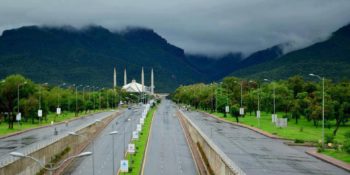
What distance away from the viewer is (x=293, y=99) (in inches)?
4680

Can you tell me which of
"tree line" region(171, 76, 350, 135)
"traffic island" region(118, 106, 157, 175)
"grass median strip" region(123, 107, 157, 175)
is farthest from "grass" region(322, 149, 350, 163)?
"grass median strip" region(123, 107, 157, 175)

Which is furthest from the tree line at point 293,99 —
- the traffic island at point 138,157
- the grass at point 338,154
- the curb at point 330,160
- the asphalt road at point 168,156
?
the traffic island at point 138,157

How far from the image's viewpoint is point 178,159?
194ft

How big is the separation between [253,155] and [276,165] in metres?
7.70

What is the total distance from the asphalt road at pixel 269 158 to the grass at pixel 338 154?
2.32 meters

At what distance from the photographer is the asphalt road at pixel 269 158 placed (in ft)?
160

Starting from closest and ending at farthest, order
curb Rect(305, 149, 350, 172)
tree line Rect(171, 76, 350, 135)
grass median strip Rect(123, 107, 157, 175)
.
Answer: grass median strip Rect(123, 107, 157, 175) < curb Rect(305, 149, 350, 172) < tree line Rect(171, 76, 350, 135)

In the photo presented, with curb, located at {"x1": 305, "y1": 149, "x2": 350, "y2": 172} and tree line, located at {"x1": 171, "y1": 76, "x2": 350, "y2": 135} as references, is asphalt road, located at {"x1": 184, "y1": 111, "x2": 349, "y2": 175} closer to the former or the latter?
curb, located at {"x1": 305, "y1": 149, "x2": 350, "y2": 172}

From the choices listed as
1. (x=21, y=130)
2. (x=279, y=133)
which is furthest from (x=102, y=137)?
(x=279, y=133)

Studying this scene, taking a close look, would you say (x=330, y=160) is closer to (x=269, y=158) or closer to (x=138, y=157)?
(x=269, y=158)

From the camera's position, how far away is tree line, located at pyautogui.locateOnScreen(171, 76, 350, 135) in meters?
93.0

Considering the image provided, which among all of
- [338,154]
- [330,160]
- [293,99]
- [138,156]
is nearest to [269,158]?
[330,160]

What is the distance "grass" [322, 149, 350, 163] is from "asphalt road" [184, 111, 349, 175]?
2.32 meters

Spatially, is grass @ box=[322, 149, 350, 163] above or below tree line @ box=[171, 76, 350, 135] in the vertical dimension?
below
